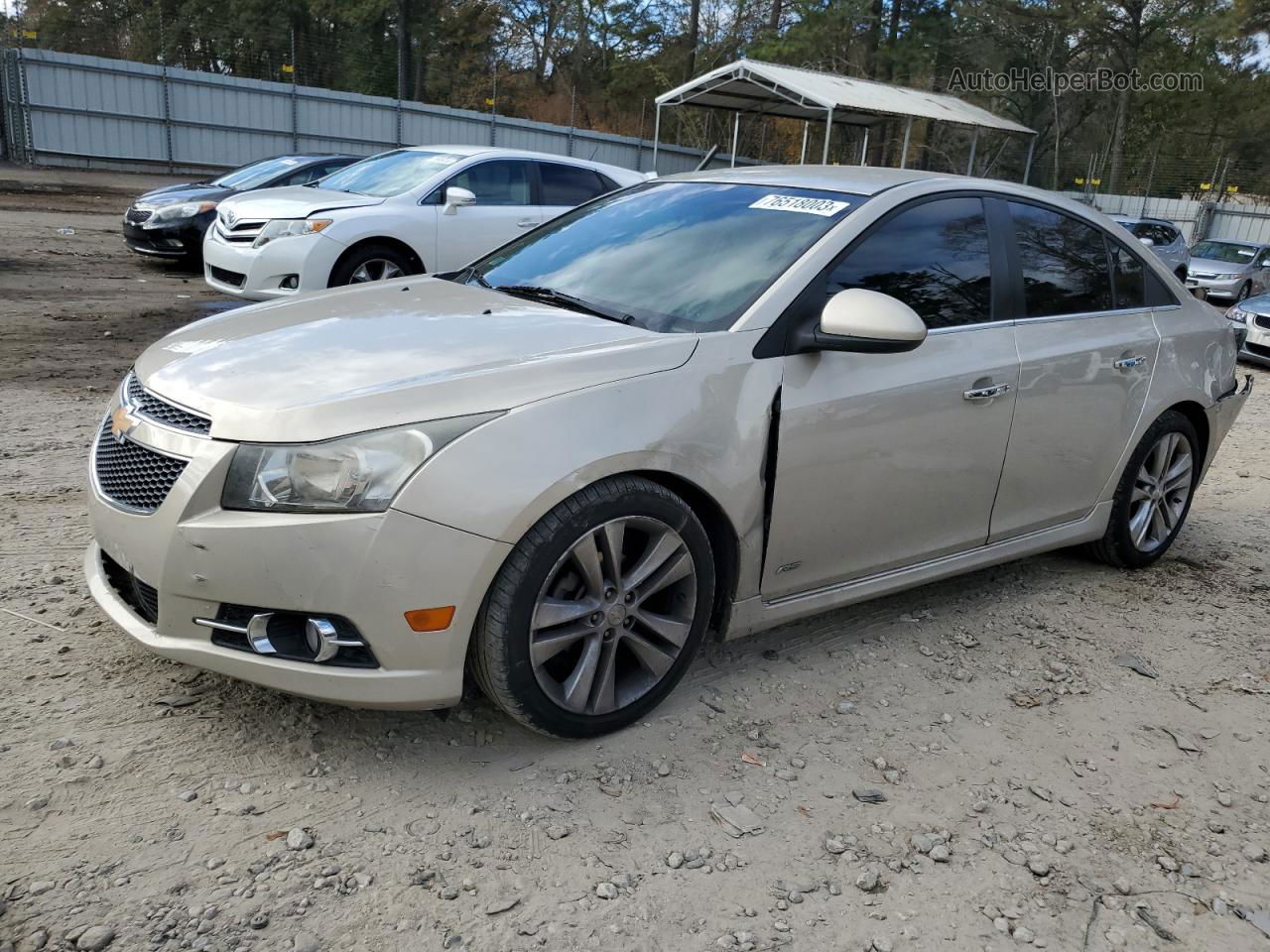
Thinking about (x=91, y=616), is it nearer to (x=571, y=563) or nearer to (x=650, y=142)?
(x=571, y=563)

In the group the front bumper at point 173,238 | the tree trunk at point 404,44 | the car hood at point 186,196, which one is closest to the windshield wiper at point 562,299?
the front bumper at point 173,238

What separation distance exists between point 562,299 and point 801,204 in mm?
896

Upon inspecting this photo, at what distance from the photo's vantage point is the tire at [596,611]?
8.75ft

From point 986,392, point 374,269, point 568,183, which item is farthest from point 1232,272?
point 986,392

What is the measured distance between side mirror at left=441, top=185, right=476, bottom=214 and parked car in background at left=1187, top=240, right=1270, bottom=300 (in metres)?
15.4

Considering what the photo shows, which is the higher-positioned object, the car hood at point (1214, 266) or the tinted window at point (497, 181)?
the tinted window at point (497, 181)

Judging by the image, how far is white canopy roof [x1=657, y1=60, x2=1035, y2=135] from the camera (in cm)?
2205

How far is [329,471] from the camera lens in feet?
8.26

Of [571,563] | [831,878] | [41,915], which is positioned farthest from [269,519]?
[831,878]

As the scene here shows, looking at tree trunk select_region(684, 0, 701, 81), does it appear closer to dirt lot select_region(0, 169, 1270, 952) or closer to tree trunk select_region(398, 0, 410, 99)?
tree trunk select_region(398, 0, 410, 99)

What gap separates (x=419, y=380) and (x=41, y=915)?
4.79 feet

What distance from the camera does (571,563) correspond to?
2779 millimetres

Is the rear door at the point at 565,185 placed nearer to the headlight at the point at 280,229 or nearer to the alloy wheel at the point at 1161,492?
the headlight at the point at 280,229

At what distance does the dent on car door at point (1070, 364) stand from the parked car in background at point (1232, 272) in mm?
16813
